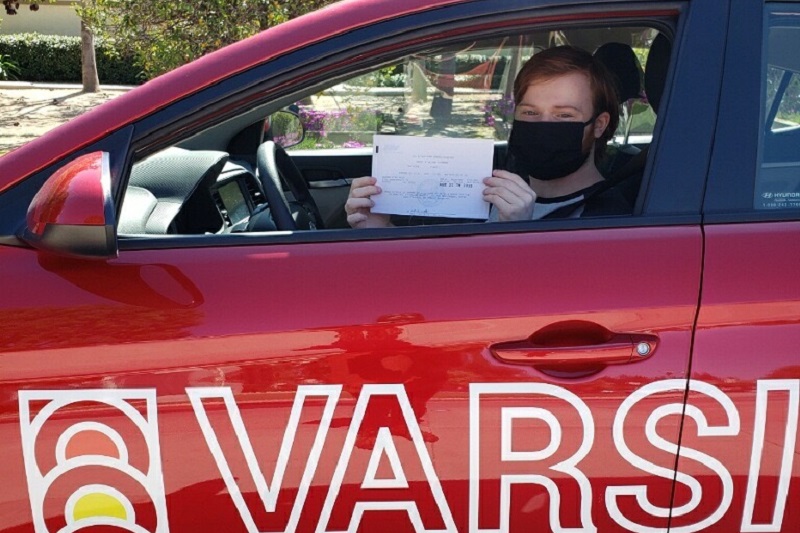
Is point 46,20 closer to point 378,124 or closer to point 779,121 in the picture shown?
point 378,124

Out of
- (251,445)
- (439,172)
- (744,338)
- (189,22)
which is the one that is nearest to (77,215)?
(251,445)

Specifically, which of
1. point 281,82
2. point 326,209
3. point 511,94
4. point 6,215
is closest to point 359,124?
point 326,209

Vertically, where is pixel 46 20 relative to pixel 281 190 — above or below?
above

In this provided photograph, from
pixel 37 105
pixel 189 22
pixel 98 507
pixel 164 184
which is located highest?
pixel 189 22

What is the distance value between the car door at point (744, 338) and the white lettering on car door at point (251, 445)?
0.67m

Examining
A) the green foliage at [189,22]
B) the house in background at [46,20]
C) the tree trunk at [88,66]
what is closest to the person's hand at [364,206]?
the green foliage at [189,22]

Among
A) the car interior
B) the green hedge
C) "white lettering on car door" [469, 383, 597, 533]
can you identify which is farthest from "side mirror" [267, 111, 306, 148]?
the green hedge

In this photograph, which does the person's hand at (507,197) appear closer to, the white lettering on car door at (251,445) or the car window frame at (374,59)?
the car window frame at (374,59)

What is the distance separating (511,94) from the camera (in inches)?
98.3

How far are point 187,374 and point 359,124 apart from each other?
1.25 meters

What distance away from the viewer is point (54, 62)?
21.8 m

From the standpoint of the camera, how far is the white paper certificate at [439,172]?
1.83 meters

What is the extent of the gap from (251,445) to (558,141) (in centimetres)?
106

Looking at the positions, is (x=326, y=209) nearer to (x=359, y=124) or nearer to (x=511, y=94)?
(x=359, y=124)
